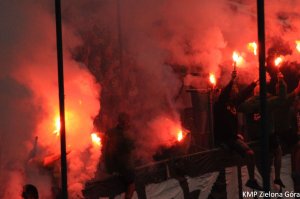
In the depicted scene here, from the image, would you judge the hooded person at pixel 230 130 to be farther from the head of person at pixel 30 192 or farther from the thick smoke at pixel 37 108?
the head of person at pixel 30 192

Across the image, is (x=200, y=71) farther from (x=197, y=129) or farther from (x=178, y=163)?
(x=178, y=163)

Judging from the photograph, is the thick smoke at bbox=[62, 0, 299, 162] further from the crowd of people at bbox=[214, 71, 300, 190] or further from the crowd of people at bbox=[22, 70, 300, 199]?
the crowd of people at bbox=[214, 71, 300, 190]

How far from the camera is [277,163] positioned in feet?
21.7

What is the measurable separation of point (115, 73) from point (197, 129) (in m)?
1.74

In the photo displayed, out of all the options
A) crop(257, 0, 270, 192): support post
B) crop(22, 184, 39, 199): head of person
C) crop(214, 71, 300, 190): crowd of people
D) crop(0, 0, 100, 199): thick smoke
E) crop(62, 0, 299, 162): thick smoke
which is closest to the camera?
crop(257, 0, 270, 192): support post

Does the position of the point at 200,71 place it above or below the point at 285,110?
above

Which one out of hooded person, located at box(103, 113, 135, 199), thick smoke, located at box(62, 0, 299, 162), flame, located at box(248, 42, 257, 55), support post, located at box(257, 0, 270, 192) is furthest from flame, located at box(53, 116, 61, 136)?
flame, located at box(248, 42, 257, 55)

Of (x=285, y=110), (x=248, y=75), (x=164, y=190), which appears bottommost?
(x=164, y=190)

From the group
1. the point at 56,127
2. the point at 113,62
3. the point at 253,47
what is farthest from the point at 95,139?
the point at 253,47

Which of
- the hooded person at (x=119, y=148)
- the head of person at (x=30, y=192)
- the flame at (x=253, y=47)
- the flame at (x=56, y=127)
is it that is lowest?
the head of person at (x=30, y=192)

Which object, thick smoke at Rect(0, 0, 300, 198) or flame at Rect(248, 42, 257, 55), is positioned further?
flame at Rect(248, 42, 257, 55)

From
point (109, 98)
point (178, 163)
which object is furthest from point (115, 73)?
point (178, 163)

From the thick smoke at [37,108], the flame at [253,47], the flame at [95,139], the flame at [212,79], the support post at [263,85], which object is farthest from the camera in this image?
the flame at [212,79]

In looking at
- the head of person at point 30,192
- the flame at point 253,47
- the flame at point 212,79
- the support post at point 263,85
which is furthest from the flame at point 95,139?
the flame at point 253,47
